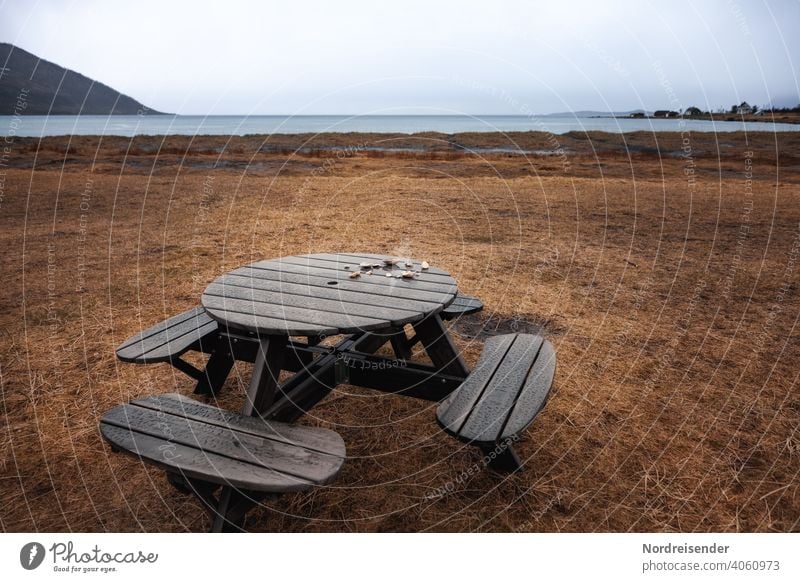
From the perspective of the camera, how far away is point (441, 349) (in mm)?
3188

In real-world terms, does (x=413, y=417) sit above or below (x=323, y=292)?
below

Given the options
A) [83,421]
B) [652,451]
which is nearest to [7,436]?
[83,421]

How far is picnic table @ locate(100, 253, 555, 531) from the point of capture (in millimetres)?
2020

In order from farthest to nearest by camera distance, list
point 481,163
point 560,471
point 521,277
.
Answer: point 481,163 < point 521,277 < point 560,471

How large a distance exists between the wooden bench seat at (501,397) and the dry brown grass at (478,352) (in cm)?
54

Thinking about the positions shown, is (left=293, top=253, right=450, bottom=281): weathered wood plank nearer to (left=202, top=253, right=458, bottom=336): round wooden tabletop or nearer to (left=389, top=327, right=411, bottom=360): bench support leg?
(left=202, top=253, right=458, bottom=336): round wooden tabletop

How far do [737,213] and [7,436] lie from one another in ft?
37.8

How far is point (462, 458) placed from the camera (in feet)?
9.91

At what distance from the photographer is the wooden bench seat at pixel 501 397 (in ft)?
7.25

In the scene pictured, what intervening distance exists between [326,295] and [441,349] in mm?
802

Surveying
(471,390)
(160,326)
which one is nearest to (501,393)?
(471,390)

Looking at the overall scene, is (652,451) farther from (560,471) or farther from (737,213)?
(737,213)

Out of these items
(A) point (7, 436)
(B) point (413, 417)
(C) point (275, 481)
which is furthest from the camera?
(B) point (413, 417)
